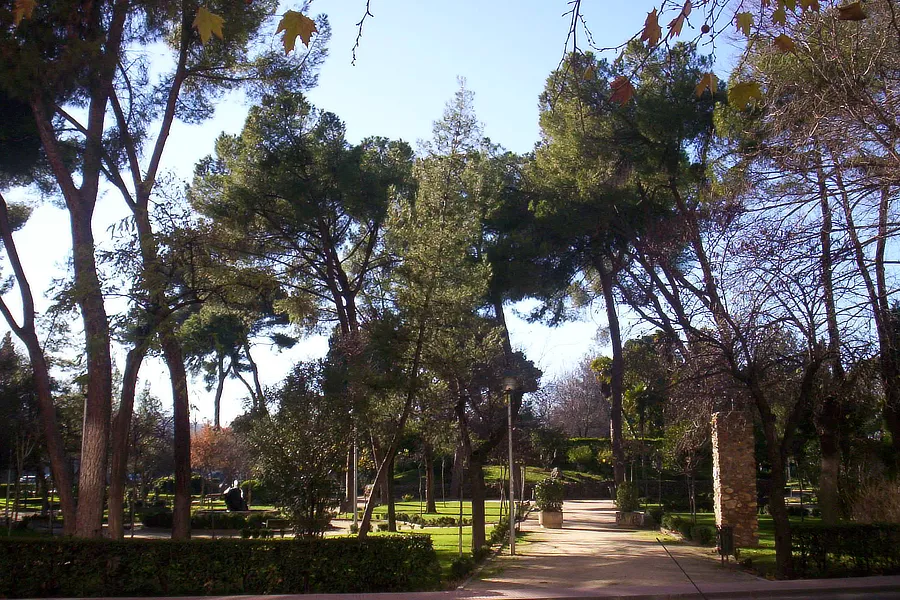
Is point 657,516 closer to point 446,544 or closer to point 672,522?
point 672,522

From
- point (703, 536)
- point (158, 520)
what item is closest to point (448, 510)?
point (158, 520)

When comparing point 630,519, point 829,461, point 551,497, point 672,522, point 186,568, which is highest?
point 829,461

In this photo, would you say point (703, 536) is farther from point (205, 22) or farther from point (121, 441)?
point (205, 22)

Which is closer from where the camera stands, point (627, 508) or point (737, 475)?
point (737, 475)

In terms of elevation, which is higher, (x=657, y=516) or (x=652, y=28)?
(x=652, y=28)

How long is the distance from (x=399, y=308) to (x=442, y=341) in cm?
95

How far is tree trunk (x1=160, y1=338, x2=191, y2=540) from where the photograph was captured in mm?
16297

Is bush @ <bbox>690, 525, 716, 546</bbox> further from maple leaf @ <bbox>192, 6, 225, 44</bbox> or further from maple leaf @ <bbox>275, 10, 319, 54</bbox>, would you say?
maple leaf @ <bbox>192, 6, 225, 44</bbox>

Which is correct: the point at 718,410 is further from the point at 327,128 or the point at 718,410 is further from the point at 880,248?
the point at 327,128

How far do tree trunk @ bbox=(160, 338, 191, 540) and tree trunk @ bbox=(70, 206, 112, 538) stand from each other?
137 cm

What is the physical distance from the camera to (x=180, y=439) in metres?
16.9

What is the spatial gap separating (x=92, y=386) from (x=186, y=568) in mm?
4769

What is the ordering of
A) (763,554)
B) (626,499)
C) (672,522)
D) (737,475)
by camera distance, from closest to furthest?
1. (763,554)
2. (737,475)
3. (672,522)
4. (626,499)

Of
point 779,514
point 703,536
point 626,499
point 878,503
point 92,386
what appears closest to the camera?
point 779,514
